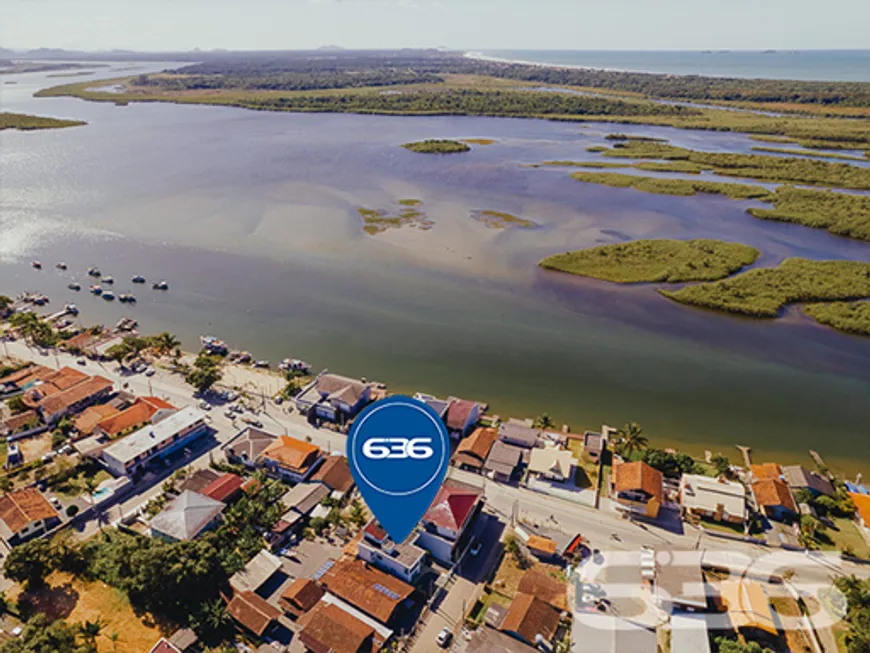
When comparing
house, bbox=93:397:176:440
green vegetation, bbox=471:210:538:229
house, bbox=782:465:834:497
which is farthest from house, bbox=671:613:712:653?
green vegetation, bbox=471:210:538:229

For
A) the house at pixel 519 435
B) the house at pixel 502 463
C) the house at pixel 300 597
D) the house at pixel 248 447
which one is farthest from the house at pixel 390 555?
the house at pixel 519 435

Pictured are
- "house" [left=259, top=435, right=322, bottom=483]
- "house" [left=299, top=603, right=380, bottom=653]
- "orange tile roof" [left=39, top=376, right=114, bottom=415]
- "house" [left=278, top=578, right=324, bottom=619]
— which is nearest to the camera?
"house" [left=299, top=603, right=380, bottom=653]

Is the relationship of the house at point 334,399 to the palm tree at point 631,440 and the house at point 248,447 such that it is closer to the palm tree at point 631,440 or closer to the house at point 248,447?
the house at point 248,447

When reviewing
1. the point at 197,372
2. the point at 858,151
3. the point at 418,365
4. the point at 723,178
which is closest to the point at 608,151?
the point at 723,178

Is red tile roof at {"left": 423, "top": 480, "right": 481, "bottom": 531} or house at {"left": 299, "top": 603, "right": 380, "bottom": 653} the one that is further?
red tile roof at {"left": 423, "top": 480, "right": 481, "bottom": 531}

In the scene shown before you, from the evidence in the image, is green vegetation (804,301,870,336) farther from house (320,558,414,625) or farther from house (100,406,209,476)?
house (100,406,209,476)

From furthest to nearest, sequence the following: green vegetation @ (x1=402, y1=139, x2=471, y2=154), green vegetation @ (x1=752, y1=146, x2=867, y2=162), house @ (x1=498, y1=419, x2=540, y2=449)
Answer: green vegetation @ (x1=402, y1=139, x2=471, y2=154) → green vegetation @ (x1=752, y1=146, x2=867, y2=162) → house @ (x1=498, y1=419, x2=540, y2=449)
